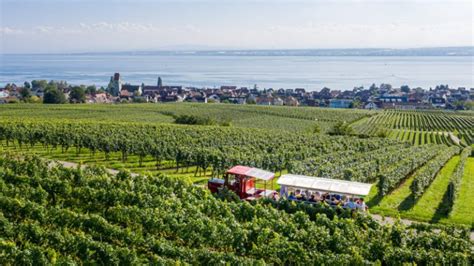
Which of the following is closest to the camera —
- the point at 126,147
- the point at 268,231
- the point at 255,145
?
the point at 268,231

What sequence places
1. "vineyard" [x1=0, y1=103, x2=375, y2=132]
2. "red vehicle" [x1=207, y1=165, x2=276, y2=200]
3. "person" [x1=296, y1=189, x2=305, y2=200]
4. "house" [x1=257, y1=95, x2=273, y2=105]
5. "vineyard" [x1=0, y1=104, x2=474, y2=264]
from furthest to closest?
"house" [x1=257, y1=95, x2=273, y2=105], "vineyard" [x1=0, y1=103, x2=375, y2=132], "red vehicle" [x1=207, y1=165, x2=276, y2=200], "person" [x1=296, y1=189, x2=305, y2=200], "vineyard" [x1=0, y1=104, x2=474, y2=264]

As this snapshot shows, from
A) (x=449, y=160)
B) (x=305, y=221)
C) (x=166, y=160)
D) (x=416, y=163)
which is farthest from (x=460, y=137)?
(x=305, y=221)

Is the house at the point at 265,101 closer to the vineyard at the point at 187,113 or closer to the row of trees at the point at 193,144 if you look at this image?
the vineyard at the point at 187,113

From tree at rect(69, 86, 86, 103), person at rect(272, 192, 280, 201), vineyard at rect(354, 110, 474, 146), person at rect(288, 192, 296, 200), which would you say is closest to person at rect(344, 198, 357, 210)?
person at rect(288, 192, 296, 200)

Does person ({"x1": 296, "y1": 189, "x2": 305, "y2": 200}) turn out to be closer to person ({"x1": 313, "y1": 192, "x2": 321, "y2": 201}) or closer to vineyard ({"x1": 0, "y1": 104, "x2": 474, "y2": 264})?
person ({"x1": 313, "y1": 192, "x2": 321, "y2": 201})

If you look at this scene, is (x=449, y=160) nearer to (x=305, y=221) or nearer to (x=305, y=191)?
(x=305, y=191)

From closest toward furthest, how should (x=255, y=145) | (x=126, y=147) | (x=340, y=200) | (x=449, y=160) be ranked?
1. (x=340, y=200)
2. (x=126, y=147)
3. (x=255, y=145)
4. (x=449, y=160)
